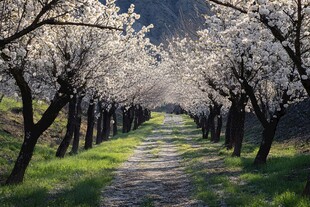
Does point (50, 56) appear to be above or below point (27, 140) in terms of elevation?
above

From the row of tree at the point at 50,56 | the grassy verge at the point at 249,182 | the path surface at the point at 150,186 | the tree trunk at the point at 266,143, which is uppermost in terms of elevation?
the row of tree at the point at 50,56

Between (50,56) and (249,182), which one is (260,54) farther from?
(50,56)

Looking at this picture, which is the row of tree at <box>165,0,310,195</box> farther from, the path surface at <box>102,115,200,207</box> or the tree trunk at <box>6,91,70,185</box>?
the tree trunk at <box>6,91,70,185</box>

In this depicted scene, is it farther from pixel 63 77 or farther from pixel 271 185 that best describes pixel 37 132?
pixel 271 185

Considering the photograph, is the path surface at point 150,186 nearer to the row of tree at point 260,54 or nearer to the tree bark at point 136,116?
the row of tree at point 260,54

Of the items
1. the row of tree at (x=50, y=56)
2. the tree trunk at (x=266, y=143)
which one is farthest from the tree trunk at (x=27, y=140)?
the tree trunk at (x=266, y=143)

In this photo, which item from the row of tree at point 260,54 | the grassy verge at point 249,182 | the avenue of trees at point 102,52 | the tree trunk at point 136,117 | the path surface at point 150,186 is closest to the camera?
the row of tree at point 260,54

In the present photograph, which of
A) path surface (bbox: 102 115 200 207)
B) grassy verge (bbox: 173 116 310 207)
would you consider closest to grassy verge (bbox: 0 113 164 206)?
path surface (bbox: 102 115 200 207)

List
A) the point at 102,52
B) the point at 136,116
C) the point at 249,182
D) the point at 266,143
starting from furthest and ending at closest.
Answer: the point at 136,116
the point at 266,143
the point at 102,52
the point at 249,182

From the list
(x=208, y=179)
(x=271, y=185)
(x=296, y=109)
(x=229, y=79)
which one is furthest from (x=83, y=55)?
(x=296, y=109)

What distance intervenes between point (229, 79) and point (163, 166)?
7.47 m

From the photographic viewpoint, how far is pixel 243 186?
56.4ft

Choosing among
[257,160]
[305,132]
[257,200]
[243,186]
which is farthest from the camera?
[305,132]

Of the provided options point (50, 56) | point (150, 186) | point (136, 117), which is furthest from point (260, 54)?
point (136, 117)
